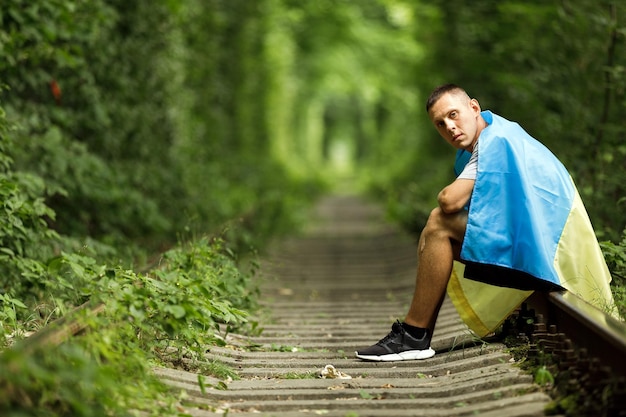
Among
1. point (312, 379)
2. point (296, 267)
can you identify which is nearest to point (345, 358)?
point (312, 379)

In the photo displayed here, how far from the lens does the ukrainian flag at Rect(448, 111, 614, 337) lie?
5.25 metres

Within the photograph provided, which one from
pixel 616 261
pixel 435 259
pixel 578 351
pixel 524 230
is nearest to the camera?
pixel 578 351

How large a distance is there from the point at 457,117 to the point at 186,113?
12.1 metres

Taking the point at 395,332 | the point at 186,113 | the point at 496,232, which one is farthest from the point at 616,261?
the point at 186,113

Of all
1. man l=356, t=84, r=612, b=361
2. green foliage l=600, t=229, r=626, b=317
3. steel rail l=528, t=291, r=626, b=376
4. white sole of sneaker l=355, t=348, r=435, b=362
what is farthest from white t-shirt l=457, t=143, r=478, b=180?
green foliage l=600, t=229, r=626, b=317

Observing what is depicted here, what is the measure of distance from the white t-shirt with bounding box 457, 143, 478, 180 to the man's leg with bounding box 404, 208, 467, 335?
24 centimetres

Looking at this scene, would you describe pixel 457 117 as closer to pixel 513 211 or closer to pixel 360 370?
pixel 513 211

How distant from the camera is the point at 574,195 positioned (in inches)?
215

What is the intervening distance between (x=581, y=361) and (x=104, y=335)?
2313 mm

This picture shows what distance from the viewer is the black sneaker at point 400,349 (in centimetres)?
558

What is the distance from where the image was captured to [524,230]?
523 cm

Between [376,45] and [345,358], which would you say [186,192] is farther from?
[376,45]

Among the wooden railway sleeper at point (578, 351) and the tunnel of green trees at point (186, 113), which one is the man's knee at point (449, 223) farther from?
the tunnel of green trees at point (186, 113)

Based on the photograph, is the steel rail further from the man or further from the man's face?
the man's face
